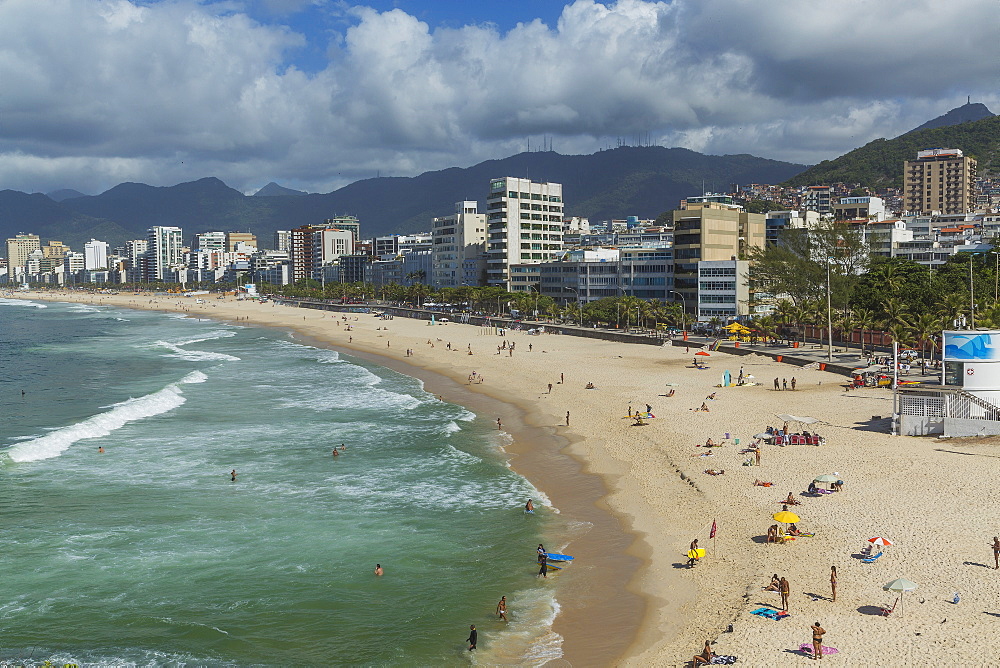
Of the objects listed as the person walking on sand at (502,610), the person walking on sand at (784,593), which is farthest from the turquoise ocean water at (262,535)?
the person walking on sand at (784,593)

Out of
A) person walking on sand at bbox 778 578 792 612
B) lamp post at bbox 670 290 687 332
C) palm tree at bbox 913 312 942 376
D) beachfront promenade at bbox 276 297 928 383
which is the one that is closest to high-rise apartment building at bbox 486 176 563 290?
beachfront promenade at bbox 276 297 928 383

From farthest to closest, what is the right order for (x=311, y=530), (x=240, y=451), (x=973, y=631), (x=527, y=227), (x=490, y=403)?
(x=527, y=227), (x=490, y=403), (x=240, y=451), (x=311, y=530), (x=973, y=631)

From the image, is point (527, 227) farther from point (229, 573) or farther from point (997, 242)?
point (229, 573)

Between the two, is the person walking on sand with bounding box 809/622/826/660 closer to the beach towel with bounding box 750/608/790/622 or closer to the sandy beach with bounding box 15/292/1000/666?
the sandy beach with bounding box 15/292/1000/666

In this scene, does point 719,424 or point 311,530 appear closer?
point 311,530

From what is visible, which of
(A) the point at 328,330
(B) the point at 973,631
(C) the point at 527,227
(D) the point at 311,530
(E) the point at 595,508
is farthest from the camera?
(C) the point at 527,227

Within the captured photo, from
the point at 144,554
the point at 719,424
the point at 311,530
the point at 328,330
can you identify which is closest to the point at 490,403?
the point at 719,424

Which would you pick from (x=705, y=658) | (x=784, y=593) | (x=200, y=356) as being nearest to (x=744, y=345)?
(x=784, y=593)
